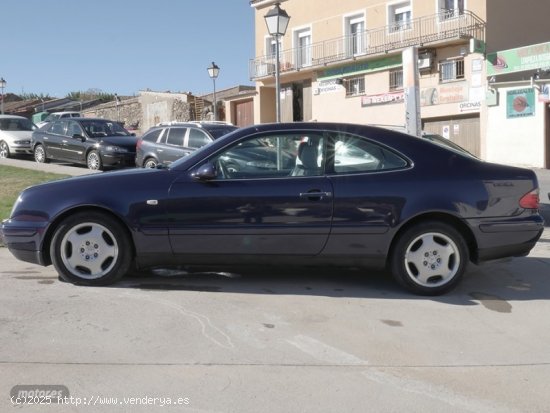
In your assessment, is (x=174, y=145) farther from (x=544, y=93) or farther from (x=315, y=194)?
(x=544, y=93)

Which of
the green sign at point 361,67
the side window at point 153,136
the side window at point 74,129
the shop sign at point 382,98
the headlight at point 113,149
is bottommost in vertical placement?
the headlight at point 113,149

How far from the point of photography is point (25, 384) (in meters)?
3.58

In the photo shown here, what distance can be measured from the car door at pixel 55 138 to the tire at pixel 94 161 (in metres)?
1.39

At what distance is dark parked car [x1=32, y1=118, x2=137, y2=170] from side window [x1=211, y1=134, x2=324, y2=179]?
35.5 ft

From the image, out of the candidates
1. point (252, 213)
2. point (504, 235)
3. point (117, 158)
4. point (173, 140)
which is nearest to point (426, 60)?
point (117, 158)

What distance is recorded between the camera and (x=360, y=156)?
5.49 m

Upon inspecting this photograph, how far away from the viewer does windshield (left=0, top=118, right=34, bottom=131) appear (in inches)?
792

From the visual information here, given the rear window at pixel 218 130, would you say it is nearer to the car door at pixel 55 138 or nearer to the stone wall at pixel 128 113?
the car door at pixel 55 138

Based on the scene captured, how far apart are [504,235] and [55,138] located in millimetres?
14541

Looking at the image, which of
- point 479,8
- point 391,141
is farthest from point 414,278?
point 479,8

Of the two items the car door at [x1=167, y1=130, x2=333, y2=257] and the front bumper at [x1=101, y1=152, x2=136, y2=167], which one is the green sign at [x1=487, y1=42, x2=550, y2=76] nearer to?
the front bumper at [x1=101, y1=152, x2=136, y2=167]

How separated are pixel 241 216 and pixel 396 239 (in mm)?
1375

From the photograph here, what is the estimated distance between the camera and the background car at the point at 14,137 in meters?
19.3

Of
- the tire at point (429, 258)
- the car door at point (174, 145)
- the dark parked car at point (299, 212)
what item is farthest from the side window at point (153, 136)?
the tire at point (429, 258)
